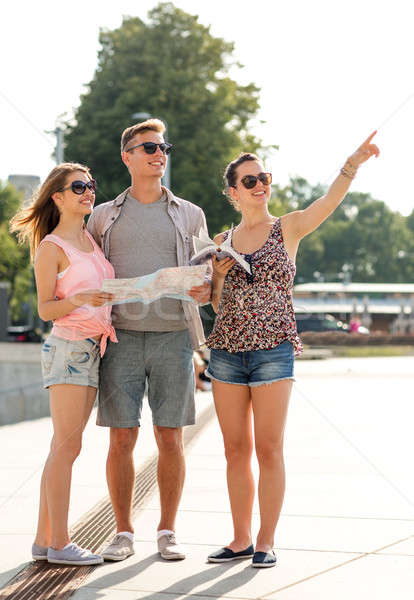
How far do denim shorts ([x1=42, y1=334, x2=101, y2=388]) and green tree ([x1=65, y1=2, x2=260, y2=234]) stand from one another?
22022 mm

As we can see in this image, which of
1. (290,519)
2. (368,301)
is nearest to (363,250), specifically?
(368,301)

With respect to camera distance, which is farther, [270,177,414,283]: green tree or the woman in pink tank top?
[270,177,414,283]: green tree

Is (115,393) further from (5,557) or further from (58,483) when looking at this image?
(5,557)

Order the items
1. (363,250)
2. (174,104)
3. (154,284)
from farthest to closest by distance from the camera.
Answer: (363,250) → (174,104) → (154,284)

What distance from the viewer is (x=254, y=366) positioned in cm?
386

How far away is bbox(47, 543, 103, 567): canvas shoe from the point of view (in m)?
3.78

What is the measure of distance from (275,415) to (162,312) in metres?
0.77

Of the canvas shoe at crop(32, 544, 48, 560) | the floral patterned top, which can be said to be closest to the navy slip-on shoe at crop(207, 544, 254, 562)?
the canvas shoe at crop(32, 544, 48, 560)

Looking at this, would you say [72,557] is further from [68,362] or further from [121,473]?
[68,362]

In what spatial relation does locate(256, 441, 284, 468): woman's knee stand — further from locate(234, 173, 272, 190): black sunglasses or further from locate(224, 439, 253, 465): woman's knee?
locate(234, 173, 272, 190): black sunglasses

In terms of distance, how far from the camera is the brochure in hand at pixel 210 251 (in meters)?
3.73

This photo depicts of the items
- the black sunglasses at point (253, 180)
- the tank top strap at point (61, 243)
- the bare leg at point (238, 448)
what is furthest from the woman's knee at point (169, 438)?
the black sunglasses at point (253, 180)

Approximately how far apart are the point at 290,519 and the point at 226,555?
892 millimetres

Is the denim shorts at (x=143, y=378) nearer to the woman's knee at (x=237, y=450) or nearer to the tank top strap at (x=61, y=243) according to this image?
the woman's knee at (x=237, y=450)
